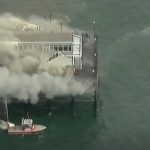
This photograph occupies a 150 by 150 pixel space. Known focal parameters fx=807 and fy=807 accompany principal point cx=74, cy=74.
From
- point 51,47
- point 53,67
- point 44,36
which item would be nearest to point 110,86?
point 53,67

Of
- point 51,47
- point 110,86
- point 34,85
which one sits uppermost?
point 51,47

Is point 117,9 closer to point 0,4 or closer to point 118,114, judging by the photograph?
point 0,4

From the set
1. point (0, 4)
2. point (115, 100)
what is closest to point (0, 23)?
point (0, 4)

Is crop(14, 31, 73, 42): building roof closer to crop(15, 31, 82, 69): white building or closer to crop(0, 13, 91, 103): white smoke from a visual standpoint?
crop(15, 31, 82, 69): white building

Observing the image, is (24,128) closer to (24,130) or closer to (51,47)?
(24,130)

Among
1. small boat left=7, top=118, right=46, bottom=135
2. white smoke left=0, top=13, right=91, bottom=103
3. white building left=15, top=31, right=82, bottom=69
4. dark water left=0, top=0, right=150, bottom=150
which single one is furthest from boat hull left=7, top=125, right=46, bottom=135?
white building left=15, top=31, right=82, bottom=69

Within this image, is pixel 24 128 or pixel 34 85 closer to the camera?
pixel 24 128
